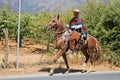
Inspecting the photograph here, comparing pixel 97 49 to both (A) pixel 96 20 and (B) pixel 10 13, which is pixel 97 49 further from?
(B) pixel 10 13

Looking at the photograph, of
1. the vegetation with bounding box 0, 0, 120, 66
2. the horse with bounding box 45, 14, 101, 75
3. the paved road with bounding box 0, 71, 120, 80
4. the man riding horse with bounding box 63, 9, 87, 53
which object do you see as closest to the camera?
the paved road with bounding box 0, 71, 120, 80

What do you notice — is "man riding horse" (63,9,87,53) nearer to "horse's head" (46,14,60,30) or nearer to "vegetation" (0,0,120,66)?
"horse's head" (46,14,60,30)

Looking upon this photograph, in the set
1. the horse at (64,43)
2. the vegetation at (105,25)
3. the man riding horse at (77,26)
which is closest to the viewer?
the horse at (64,43)

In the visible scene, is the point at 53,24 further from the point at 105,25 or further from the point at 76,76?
the point at 105,25

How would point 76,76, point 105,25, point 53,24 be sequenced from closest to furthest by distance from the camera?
point 76,76, point 53,24, point 105,25

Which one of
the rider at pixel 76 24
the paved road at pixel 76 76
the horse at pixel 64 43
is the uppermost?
the rider at pixel 76 24

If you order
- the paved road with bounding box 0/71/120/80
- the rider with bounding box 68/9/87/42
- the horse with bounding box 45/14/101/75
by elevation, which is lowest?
the paved road with bounding box 0/71/120/80

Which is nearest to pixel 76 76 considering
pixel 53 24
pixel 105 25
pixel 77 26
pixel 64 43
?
pixel 64 43

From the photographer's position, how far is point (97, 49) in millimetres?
18062

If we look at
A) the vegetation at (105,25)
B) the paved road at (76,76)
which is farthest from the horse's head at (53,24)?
the vegetation at (105,25)

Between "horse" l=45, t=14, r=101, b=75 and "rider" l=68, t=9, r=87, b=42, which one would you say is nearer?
"horse" l=45, t=14, r=101, b=75

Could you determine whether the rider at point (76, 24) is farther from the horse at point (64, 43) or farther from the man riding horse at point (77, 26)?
the horse at point (64, 43)

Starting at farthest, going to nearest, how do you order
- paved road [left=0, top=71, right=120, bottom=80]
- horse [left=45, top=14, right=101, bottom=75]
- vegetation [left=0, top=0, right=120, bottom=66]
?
vegetation [left=0, top=0, right=120, bottom=66], horse [left=45, top=14, right=101, bottom=75], paved road [left=0, top=71, right=120, bottom=80]

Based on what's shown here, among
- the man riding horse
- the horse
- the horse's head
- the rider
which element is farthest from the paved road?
the horse's head
